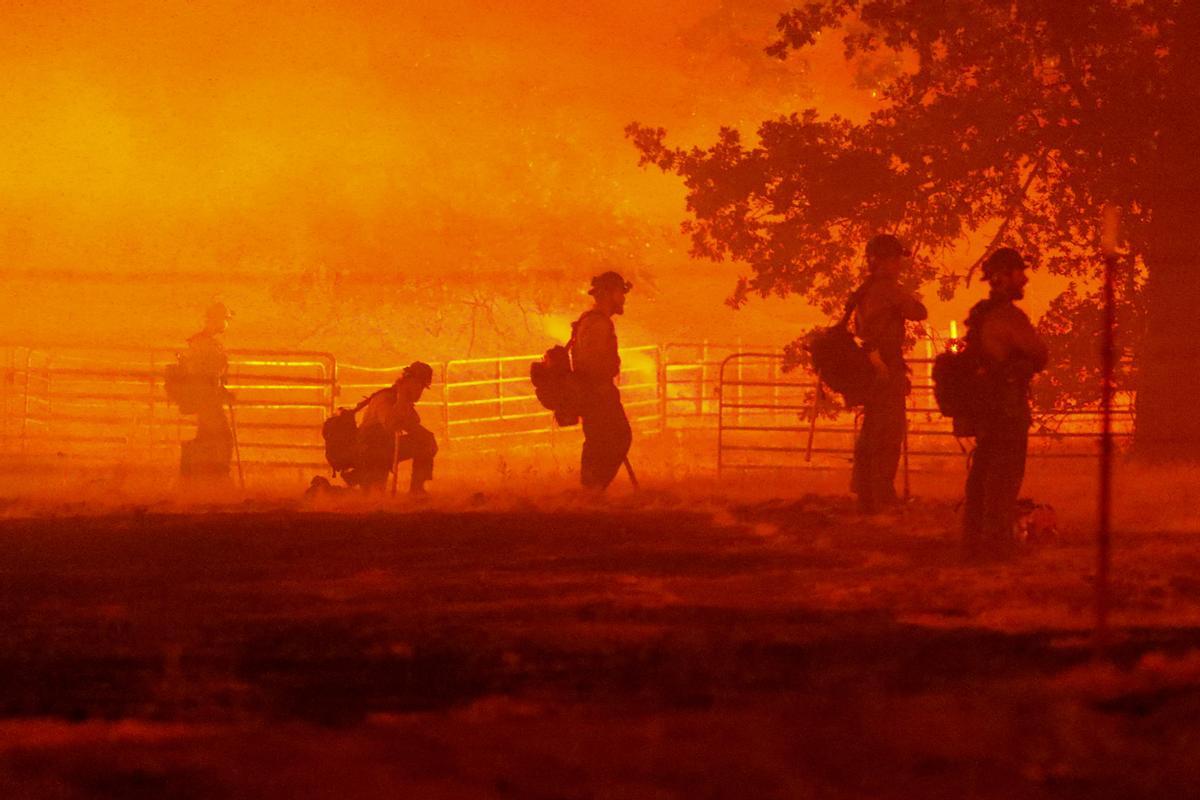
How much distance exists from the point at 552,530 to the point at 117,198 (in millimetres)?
39911

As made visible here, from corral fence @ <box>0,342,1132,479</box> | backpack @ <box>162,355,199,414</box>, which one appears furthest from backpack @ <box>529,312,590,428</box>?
backpack @ <box>162,355,199,414</box>

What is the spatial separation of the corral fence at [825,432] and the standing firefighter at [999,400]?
4.20m

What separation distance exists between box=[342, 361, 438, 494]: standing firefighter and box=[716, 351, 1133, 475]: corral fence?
3.31 metres

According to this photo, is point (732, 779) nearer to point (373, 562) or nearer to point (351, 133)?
point (373, 562)

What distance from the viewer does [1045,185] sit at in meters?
18.2

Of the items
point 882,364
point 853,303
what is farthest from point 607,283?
point 882,364

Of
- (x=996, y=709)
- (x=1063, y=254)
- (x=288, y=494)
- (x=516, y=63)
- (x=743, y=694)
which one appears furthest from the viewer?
(x=516, y=63)

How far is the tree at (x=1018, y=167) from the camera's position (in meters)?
17.1

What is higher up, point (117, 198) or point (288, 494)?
A: point (117, 198)

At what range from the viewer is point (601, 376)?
12977 millimetres

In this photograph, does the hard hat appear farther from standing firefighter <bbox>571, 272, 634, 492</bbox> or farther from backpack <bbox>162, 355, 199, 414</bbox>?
backpack <bbox>162, 355, 199, 414</bbox>

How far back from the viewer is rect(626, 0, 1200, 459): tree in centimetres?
1711

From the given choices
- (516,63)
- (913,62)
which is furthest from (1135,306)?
(516,63)

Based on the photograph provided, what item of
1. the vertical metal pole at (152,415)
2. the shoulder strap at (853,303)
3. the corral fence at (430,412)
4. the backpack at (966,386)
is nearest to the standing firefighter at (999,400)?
the backpack at (966,386)
